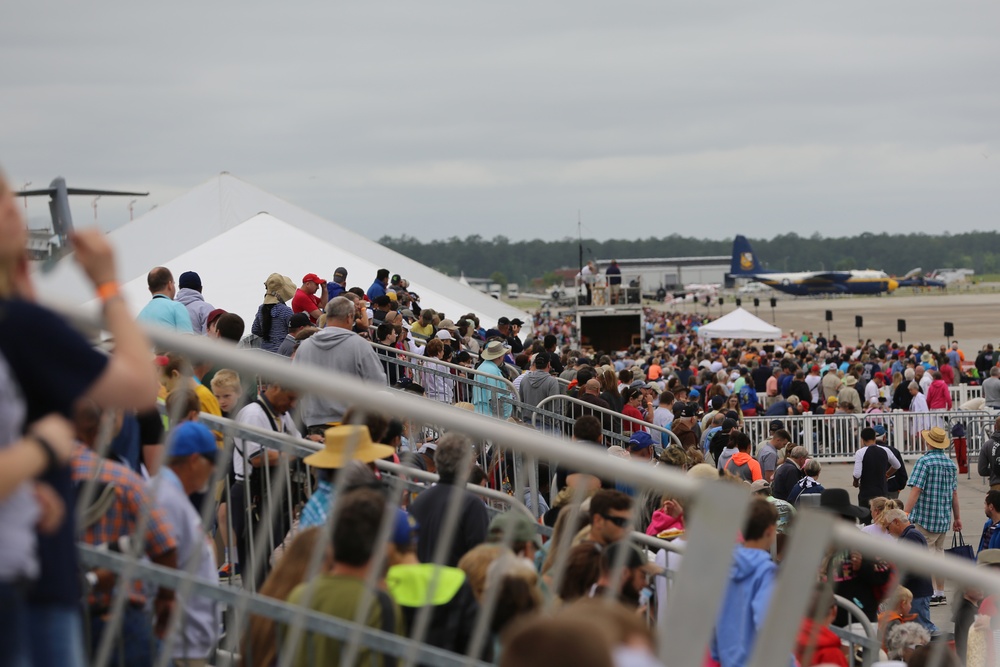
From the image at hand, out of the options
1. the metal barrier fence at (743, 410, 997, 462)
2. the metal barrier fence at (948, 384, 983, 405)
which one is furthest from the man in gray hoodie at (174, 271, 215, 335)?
the metal barrier fence at (948, 384, 983, 405)

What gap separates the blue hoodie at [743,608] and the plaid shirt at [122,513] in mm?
2340

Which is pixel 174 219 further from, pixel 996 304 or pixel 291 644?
pixel 996 304

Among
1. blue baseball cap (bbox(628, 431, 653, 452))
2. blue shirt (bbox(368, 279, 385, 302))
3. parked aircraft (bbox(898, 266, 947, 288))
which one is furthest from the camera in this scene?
parked aircraft (bbox(898, 266, 947, 288))

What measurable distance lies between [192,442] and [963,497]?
15339 millimetres

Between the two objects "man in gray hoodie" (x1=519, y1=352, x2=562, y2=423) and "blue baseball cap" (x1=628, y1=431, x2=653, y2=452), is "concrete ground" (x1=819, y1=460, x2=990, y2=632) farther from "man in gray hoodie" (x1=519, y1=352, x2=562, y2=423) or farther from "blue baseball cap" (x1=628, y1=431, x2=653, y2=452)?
"man in gray hoodie" (x1=519, y1=352, x2=562, y2=423)

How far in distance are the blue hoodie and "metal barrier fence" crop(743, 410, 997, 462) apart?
48.4ft

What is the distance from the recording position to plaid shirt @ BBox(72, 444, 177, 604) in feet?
11.3

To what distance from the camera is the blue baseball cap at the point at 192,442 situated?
3.96 meters

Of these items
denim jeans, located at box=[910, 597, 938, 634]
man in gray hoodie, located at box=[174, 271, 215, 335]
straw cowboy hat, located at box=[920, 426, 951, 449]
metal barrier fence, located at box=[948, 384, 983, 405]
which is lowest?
metal barrier fence, located at box=[948, 384, 983, 405]

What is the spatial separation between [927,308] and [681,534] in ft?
297

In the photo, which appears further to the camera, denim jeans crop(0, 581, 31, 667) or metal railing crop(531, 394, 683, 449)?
metal railing crop(531, 394, 683, 449)

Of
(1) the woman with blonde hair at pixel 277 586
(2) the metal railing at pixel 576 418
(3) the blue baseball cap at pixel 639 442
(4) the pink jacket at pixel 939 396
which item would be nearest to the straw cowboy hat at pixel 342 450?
(1) the woman with blonde hair at pixel 277 586

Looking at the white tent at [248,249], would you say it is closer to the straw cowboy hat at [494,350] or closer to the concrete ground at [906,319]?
the straw cowboy hat at [494,350]

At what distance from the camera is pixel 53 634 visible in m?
2.50
